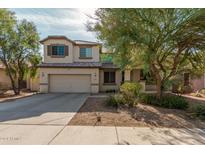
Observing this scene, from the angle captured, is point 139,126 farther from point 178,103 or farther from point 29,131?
point 178,103

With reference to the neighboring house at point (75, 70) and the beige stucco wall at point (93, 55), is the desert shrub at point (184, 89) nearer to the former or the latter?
the neighboring house at point (75, 70)

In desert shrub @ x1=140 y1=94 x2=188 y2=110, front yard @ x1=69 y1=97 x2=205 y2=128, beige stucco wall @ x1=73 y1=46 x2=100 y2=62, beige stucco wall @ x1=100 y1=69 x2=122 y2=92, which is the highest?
beige stucco wall @ x1=73 y1=46 x2=100 y2=62

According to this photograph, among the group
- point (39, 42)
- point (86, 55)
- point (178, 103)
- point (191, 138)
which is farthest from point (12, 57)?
point (191, 138)

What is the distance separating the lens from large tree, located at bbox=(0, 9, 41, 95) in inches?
691

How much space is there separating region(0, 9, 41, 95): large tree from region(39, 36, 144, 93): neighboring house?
50.3 inches

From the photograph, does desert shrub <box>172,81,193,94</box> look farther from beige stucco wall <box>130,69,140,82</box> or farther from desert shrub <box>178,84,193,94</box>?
beige stucco wall <box>130,69,140,82</box>

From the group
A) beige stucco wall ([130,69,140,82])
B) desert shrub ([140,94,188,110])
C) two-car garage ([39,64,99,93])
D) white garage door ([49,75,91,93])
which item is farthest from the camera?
beige stucco wall ([130,69,140,82])

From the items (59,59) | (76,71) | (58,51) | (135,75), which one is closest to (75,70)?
(76,71)

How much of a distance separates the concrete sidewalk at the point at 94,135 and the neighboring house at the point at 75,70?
1357 centimetres

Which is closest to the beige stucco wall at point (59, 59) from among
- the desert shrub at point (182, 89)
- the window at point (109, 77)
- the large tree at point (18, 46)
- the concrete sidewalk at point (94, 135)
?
the large tree at point (18, 46)

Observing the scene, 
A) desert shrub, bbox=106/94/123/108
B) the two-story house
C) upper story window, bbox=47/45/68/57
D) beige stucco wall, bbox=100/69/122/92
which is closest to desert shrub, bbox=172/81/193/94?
the two-story house

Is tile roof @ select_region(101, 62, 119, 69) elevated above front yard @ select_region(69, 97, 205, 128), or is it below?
above

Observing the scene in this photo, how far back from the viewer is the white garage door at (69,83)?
20438 mm

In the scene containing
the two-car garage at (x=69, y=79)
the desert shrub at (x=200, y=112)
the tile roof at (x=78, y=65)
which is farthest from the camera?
the two-car garage at (x=69, y=79)
